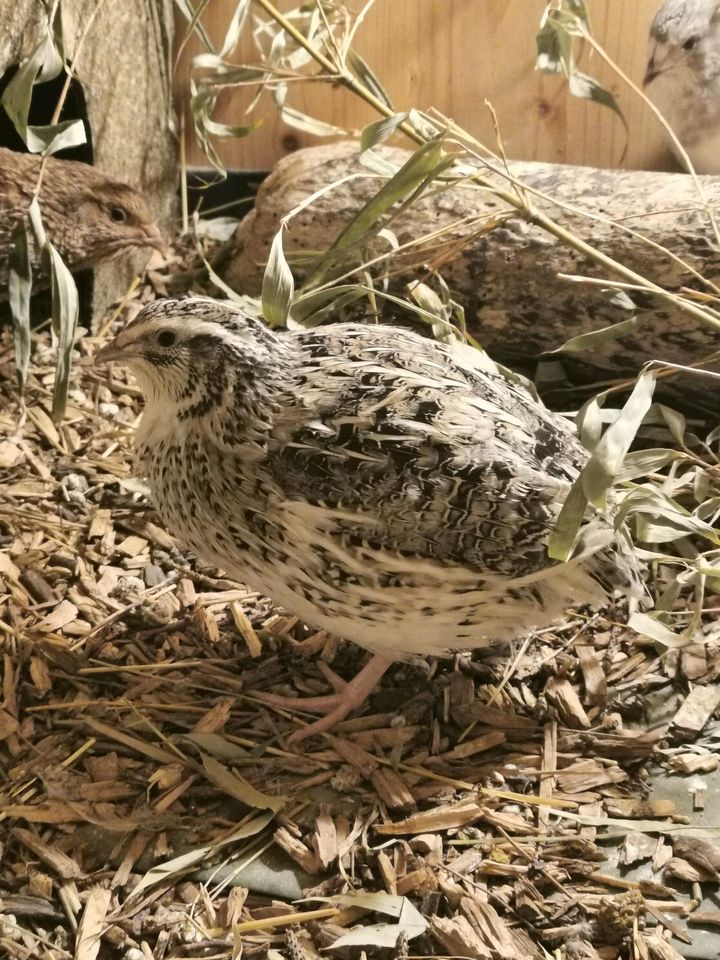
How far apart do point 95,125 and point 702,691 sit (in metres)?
3.08

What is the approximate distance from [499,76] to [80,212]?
1.78 metres

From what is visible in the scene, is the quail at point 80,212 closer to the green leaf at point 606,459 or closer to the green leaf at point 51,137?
the green leaf at point 51,137

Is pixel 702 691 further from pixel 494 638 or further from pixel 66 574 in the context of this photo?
pixel 66 574

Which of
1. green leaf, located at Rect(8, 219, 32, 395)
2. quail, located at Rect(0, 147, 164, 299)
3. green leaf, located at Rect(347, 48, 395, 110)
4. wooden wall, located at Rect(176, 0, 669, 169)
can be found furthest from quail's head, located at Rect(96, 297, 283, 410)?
wooden wall, located at Rect(176, 0, 669, 169)

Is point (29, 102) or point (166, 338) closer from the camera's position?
point (166, 338)

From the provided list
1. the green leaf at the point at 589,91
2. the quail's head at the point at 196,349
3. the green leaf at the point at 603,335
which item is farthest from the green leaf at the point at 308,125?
the green leaf at the point at 603,335

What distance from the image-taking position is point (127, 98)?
4.15 m

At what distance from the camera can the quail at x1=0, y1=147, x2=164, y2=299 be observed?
361 cm

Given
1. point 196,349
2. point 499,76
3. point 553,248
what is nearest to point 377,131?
point 196,349

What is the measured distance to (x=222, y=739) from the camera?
105 inches

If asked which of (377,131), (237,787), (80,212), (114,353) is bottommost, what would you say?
(237,787)

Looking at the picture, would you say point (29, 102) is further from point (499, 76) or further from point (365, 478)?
point (499, 76)

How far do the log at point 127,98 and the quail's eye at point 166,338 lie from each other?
66.0 inches

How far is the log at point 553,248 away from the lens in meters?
3.37
